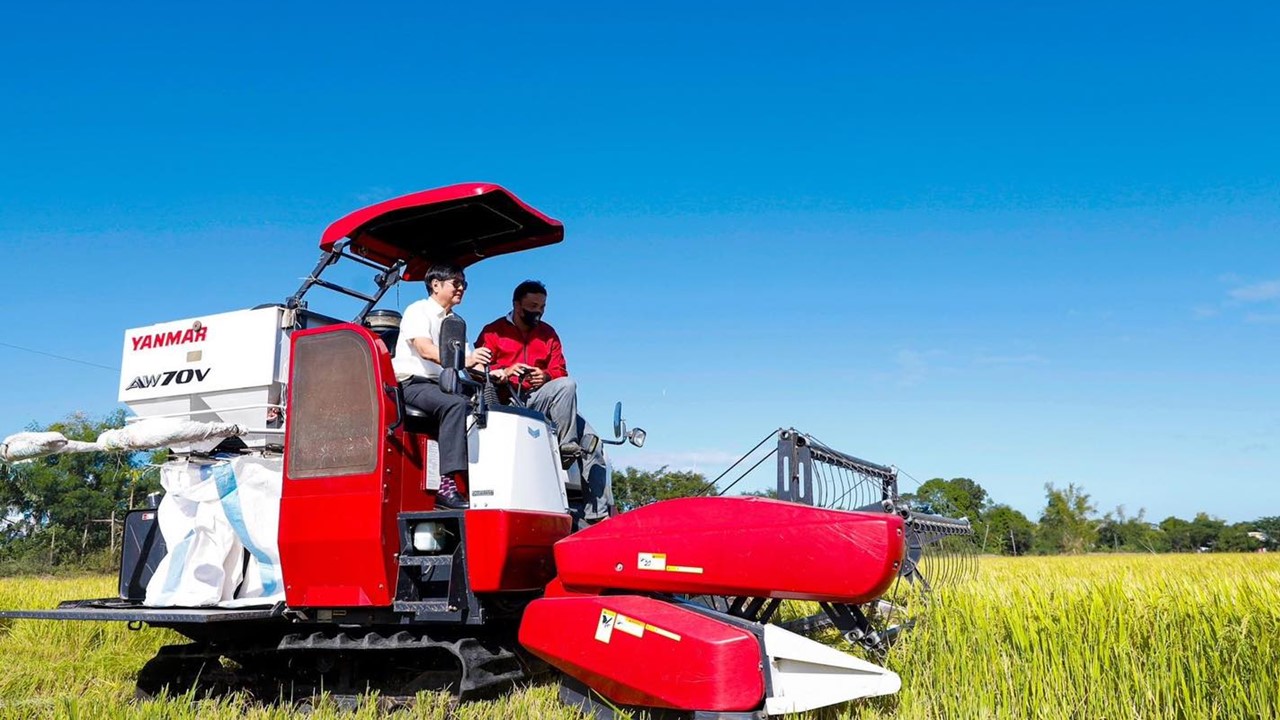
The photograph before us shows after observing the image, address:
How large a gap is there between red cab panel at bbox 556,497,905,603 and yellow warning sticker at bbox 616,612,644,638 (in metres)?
0.24

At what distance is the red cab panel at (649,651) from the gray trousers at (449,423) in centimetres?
101

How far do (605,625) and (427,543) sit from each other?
4.57 ft

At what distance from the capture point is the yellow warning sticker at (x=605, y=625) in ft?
15.3

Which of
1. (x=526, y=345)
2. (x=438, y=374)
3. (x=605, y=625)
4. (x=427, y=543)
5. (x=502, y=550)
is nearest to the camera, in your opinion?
(x=605, y=625)

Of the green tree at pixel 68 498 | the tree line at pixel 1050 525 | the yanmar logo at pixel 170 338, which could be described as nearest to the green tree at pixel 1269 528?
the tree line at pixel 1050 525

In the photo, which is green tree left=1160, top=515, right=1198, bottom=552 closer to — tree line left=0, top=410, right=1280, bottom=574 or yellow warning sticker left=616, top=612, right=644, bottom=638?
tree line left=0, top=410, right=1280, bottom=574

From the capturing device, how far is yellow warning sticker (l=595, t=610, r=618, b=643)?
4660 mm

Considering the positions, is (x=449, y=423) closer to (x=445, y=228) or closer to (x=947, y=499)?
(x=445, y=228)

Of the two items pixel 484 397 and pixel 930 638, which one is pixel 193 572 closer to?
pixel 484 397

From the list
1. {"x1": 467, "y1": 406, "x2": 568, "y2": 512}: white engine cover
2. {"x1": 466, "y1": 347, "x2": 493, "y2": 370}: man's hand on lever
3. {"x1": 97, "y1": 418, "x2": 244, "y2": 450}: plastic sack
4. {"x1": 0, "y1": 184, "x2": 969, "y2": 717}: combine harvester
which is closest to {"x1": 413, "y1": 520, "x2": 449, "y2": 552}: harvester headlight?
{"x1": 0, "y1": 184, "x2": 969, "y2": 717}: combine harvester

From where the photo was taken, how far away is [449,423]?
18.3 ft

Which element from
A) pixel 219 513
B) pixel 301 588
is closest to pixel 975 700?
pixel 301 588

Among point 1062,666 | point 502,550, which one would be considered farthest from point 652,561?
point 1062,666

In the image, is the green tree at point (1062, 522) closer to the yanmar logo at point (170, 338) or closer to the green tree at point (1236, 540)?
the green tree at point (1236, 540)
